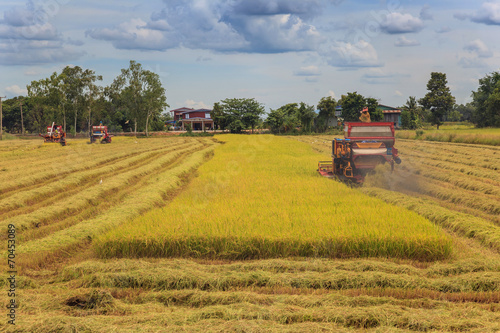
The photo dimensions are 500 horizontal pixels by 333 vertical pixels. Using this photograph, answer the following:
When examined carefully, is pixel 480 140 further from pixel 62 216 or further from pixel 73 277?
pixel 73 277

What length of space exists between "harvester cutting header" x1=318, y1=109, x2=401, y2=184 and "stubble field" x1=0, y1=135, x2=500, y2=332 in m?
1.61

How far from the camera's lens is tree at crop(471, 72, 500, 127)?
52.7m

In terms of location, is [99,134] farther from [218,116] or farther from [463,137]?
[463,137]

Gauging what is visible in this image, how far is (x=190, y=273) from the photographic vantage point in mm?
6512

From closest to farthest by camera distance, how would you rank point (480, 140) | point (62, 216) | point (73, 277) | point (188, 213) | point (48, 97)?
point (73, 277) < point (188, 213) < point (62, 216) < point (480, 140) < point (48, 97)

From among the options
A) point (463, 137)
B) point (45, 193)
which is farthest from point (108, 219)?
point (463, 137)

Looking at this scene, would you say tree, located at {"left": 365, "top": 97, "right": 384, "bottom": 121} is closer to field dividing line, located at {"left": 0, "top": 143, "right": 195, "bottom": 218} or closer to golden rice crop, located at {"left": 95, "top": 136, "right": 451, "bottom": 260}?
field dividing line, located at {"left": 0, "top": 143, "right": 195, "bottom": 218}

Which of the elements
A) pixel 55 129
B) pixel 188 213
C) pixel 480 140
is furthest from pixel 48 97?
pixel 188 213

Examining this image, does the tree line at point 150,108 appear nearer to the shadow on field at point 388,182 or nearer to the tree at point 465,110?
the tree at point 465,110

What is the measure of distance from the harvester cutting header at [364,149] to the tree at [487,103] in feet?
147

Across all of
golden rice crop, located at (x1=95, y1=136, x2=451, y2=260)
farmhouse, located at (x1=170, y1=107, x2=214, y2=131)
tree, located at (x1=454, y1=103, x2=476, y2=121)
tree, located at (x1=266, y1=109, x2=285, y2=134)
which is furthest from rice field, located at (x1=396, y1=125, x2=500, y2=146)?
tree, located at (x1=454, y1=103, x2=476, y2=121)

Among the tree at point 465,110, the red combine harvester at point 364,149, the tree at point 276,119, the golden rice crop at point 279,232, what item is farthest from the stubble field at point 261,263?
the tree at point 465,110

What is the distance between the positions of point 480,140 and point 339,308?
32004 millimetres

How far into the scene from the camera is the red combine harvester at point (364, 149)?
48.4 feet
